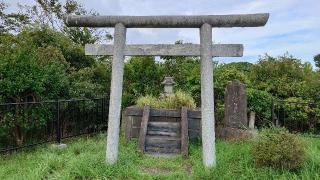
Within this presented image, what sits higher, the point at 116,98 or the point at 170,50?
the point at 170,50

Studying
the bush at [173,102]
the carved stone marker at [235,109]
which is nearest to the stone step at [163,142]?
the bush at [173,102]

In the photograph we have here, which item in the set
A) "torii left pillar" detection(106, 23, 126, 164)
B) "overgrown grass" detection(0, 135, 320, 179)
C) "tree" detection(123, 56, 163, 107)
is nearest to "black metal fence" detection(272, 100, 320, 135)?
"tree" detection(123, 56, 163, 107)

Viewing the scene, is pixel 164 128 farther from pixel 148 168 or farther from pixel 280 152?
pixel 280 152

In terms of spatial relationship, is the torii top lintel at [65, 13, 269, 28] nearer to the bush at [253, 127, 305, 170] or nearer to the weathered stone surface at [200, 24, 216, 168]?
the weathered stone surface at [200, 24, 216, 168]

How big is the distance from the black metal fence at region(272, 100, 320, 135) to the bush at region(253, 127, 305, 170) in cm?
633

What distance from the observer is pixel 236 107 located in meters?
9.71

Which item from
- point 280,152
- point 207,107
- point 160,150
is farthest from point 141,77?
point 280,152

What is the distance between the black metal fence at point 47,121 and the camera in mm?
9234

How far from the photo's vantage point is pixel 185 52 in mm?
7082

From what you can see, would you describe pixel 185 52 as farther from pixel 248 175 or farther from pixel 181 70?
pixel 181 70

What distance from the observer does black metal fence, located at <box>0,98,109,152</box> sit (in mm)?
9234

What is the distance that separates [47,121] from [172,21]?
17.5 feet

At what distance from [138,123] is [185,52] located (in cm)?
306

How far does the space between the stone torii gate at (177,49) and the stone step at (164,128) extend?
1.98 metres
